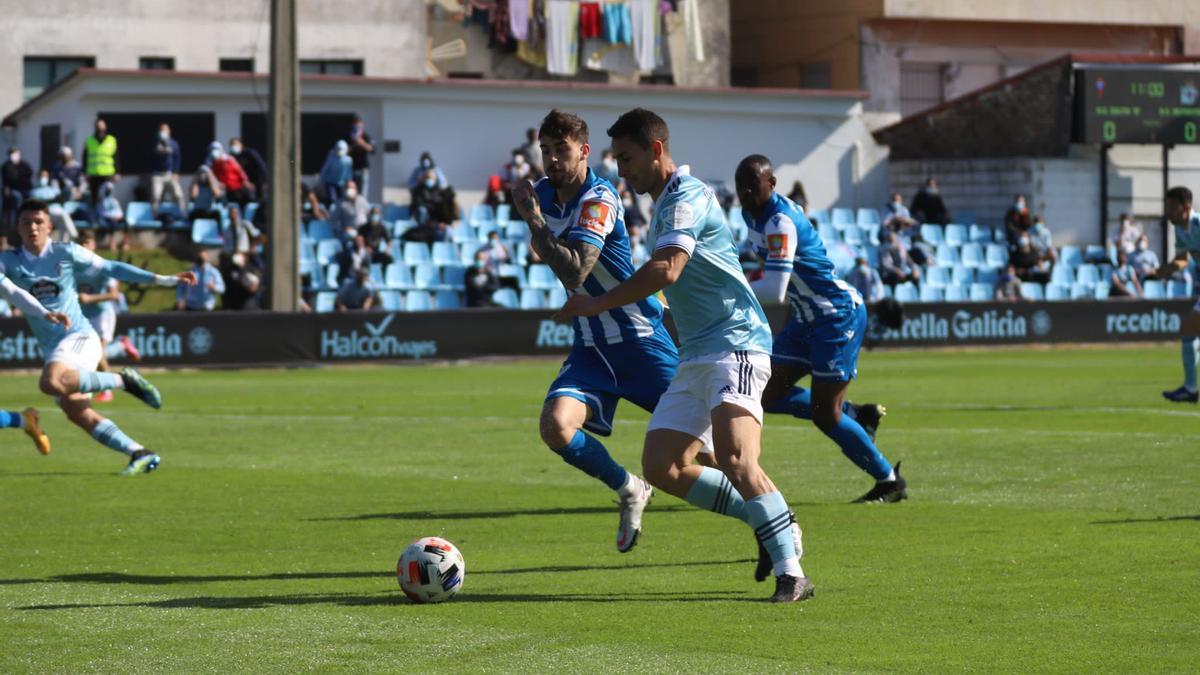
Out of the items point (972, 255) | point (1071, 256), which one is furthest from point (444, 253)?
point (1071, 256)

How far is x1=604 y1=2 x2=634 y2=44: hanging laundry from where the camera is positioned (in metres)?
48.2

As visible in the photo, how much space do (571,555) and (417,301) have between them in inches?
971

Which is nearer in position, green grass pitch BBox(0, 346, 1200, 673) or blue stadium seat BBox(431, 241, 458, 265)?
green grass pitch BBox(0, 346, 1200, 673)

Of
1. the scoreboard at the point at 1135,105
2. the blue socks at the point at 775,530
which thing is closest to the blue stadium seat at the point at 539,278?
the scoreboard at the point at 1135,105

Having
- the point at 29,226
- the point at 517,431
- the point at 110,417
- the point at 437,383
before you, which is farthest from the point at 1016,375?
the point at 29,226

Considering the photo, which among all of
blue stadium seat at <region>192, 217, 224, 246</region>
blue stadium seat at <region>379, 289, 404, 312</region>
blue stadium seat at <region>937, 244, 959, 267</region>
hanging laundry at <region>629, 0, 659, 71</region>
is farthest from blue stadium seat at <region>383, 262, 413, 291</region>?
hanging laundry at <region>629, 0, 659, 71</region>

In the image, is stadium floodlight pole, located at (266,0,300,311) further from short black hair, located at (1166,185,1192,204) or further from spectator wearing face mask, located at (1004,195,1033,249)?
spectator wearing face mask, located at (1004,195,1033,249)

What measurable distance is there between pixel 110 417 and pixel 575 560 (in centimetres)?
1266

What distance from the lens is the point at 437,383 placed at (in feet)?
87.4

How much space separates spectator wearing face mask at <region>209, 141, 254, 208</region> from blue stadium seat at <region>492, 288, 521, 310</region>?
5.27m

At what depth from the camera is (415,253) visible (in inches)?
1414

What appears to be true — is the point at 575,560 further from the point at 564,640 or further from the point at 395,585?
the point at 564,640

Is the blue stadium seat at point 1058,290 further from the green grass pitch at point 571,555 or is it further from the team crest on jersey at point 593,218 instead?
the team crest on jersey at point 593,218

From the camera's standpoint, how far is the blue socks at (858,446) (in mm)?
12062
